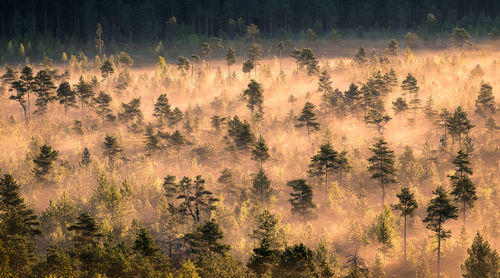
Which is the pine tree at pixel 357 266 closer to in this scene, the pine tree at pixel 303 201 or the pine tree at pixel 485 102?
the pine tree at pixel 303 201

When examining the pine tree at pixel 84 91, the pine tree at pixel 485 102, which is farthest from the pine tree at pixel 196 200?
the pine tree at pixel 485 102

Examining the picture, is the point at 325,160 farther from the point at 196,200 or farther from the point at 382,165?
the point at 196,200

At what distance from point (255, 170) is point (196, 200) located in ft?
51.3

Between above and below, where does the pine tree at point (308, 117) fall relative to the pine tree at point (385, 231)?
above

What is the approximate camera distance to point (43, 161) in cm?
7038

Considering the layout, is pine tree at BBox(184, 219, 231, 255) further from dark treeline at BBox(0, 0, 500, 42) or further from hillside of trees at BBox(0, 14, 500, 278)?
dark treeline at BBox(0, 0, 500, 42)

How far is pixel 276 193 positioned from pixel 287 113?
22812mm

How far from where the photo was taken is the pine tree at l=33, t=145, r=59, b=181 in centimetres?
7025

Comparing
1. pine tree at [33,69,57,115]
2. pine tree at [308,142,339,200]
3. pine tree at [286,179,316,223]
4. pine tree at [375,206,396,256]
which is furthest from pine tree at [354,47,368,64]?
pine tree at [33,69,57,115]

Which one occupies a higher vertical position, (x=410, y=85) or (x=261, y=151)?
(x=410, y=85)

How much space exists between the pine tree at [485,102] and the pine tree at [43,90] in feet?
245

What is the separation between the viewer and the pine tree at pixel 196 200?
64.8 metres

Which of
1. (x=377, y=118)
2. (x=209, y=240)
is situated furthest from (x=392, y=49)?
(x=209, y=240)

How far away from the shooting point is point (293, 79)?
109 m
